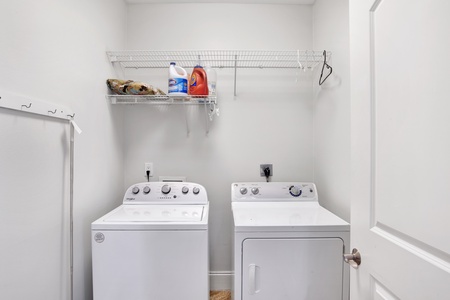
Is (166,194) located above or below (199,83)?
below

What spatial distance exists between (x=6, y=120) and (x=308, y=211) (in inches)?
71.3

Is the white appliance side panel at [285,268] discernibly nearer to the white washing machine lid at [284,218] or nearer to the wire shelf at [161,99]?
the white washing machine lid at [284,218]

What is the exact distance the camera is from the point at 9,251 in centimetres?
92

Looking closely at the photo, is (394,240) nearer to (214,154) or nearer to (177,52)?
(214,154)

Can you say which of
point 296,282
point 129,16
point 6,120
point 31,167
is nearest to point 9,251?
point 31,167

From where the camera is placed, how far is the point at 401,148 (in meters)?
0.66

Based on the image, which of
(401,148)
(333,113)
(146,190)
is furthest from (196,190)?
(401,148)

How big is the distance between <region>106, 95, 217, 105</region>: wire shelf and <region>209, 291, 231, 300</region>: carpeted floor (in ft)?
5.79

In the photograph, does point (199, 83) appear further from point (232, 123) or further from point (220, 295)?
point (220, 295)

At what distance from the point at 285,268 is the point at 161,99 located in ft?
5.38

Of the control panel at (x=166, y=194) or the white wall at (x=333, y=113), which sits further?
the control panel at (x=166, y=194)

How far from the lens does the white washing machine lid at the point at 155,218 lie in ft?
4.27

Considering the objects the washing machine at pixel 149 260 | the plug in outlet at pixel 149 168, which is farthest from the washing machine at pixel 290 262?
the plug in outlet at pixel 149 168

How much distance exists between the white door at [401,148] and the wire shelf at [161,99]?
Result: 3.92 ft
